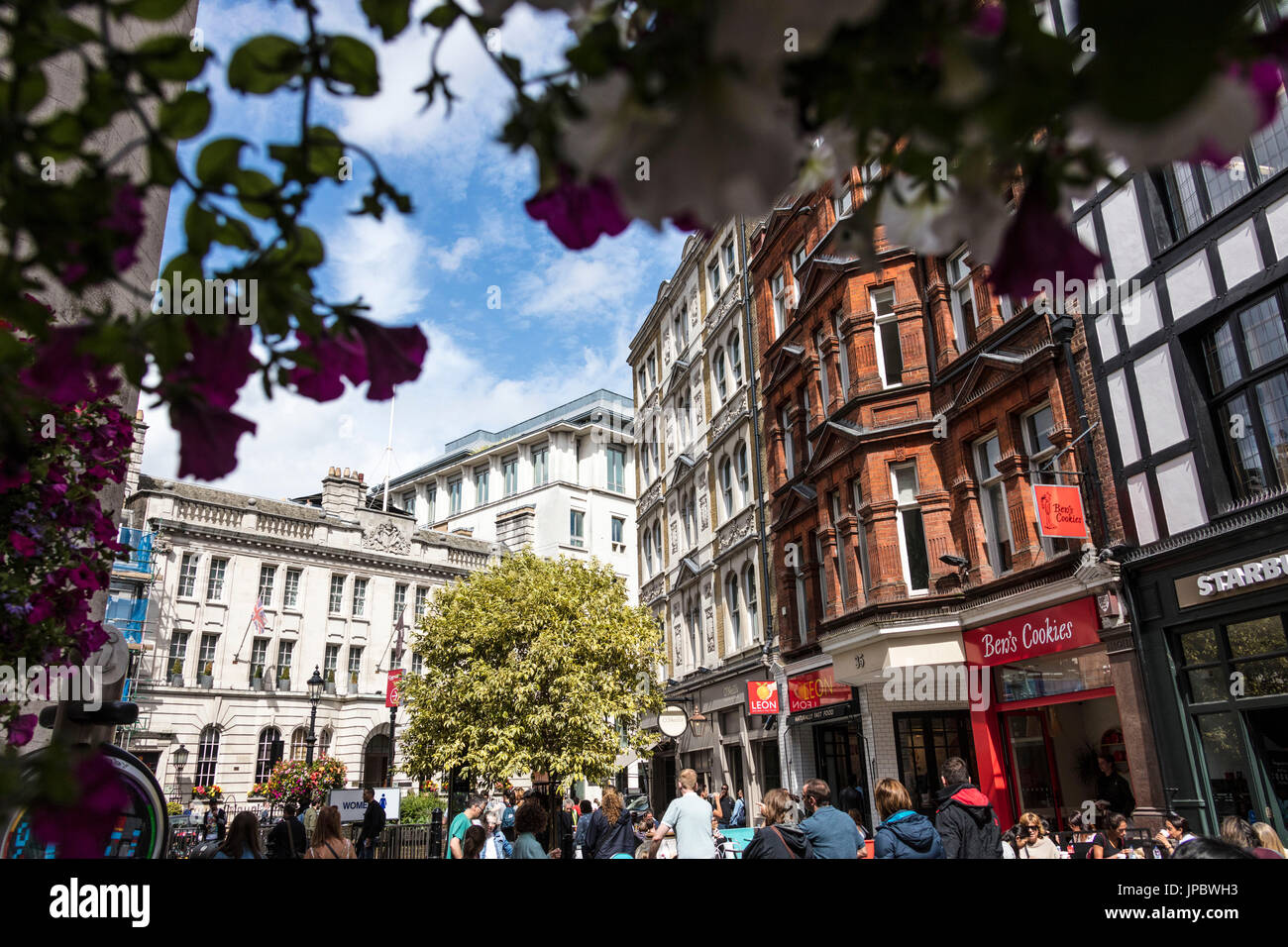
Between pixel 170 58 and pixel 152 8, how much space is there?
0.06 meters

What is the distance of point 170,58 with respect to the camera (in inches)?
47.4

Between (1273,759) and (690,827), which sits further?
(1273,759)

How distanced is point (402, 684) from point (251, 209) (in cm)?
2592

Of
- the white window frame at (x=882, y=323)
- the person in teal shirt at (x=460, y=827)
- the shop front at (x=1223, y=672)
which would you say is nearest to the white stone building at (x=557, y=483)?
the white window frame at (x=882, y=323)

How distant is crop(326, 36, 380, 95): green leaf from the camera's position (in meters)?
1.29

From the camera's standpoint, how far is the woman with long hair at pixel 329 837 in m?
6.53

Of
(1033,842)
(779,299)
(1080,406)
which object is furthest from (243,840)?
(779,299)

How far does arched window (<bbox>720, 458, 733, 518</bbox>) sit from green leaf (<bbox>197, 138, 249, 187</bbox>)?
23.0 meters

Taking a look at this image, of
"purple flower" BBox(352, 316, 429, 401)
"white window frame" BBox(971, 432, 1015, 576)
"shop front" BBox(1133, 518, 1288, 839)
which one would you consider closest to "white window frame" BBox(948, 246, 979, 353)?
"white window frame" BBox(971, 432, 1015, 576)

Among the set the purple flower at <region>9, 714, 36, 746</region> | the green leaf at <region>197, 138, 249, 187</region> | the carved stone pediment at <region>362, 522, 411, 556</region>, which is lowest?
the purple flower at <region>9, 714, 36, 746</region>

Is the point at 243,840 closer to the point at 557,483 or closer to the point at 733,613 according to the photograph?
the point at 733,613

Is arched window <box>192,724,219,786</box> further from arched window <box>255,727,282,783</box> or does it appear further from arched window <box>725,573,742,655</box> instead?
arched window <box>725,573,742,655</box>
